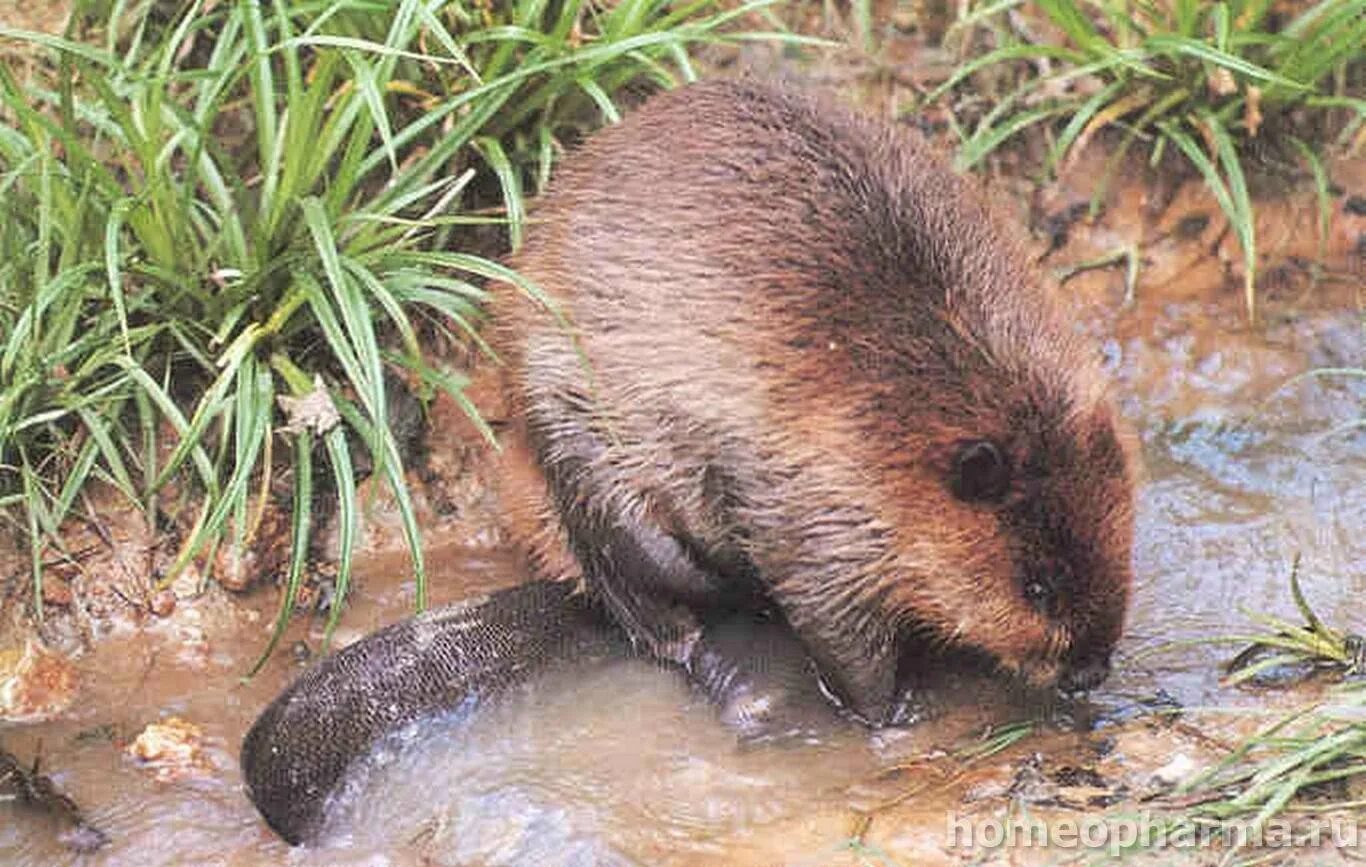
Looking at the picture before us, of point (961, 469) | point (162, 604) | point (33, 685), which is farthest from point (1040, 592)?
point (33, 685)

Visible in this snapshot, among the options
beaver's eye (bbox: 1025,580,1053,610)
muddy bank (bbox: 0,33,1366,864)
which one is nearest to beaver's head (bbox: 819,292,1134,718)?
beaver's eye (bbox: 1025,580,1053,610)

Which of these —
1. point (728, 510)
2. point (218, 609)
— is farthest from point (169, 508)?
point (728, 510)

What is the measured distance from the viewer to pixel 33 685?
12.7ft

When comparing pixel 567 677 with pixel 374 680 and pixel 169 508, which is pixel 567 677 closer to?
pixel 374 680

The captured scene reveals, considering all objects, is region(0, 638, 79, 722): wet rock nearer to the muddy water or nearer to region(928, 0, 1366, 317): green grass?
the muddy water

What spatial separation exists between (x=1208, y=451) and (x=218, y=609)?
2.20 m

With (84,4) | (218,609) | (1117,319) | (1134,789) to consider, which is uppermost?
(84,4)

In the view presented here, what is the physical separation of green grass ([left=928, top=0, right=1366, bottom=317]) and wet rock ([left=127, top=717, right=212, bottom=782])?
220cm

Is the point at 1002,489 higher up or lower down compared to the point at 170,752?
higher up

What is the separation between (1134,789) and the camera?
3436 mm

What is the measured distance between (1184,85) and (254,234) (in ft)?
7.16

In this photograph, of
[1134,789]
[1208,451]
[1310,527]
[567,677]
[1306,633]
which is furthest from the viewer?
[1208,451]

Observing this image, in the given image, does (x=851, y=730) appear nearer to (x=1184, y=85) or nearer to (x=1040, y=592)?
(x=1040, y=592)

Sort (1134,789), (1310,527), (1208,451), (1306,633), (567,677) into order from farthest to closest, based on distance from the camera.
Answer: (1208,451) < (1310,527) < (567,677) < (1306,633) < (1134,789)
